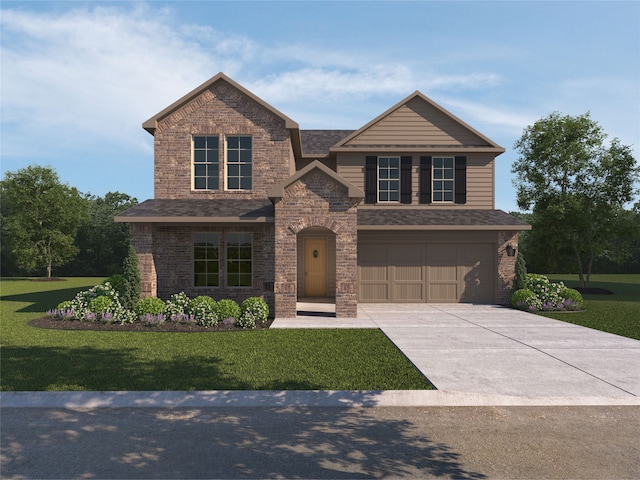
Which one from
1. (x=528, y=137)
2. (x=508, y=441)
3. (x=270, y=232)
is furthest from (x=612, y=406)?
(x=528, y=137)

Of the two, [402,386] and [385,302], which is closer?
[402,386]

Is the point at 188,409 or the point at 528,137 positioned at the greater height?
the point at 528,137

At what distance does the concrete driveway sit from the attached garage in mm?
2777

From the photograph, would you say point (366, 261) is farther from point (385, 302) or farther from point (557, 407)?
point (557, 407)

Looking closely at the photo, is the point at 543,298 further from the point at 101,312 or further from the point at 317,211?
the point at 101,312

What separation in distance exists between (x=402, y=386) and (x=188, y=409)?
11.3 ft

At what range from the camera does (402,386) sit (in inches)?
280

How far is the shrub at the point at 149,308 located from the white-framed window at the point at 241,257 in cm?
366

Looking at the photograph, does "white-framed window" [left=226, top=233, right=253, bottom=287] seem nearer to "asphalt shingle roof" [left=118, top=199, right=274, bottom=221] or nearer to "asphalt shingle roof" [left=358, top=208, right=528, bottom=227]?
"asphalt shingle roof" [left=118, top=199, right=274, bottom=221]

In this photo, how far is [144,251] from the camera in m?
15.6

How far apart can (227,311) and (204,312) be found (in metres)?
0.70

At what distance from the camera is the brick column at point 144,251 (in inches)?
611

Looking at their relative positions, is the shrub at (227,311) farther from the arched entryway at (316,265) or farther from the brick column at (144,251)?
the arched entryway at (316,265)

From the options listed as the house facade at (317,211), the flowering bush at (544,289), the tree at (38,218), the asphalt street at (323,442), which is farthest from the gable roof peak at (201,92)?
the tree at (38,218)
